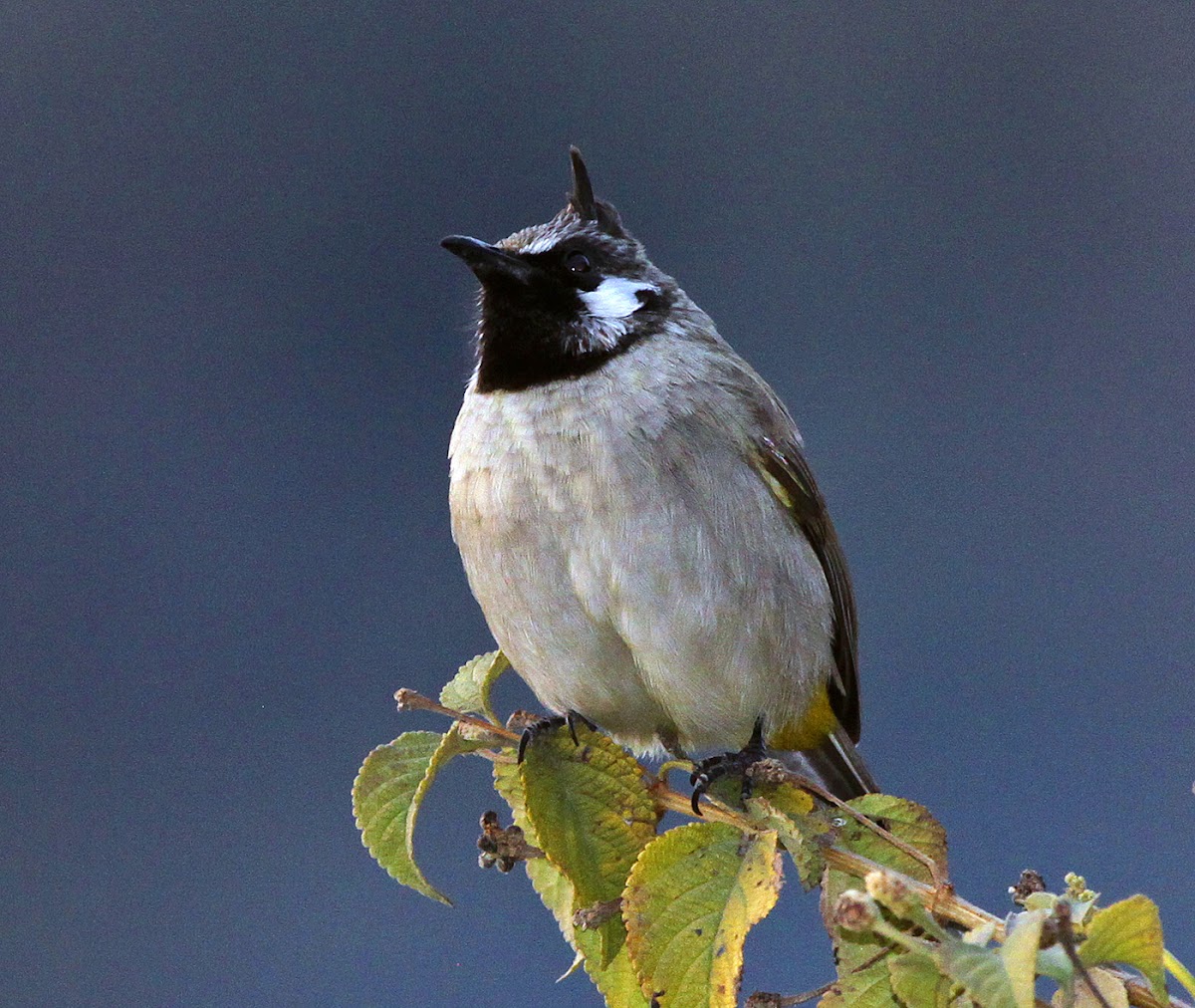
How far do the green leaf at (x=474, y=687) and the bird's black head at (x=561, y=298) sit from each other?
446 mm

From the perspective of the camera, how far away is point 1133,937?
2.02ft

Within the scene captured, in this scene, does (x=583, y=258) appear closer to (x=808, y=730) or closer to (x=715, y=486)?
(x=715, y=486)

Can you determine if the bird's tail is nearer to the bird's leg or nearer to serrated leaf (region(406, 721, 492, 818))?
the bird's leg

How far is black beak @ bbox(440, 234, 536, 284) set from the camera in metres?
1.50

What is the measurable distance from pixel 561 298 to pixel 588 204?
0.61 ft

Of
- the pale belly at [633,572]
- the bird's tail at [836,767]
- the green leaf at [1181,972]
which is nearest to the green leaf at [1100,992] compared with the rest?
the green leaf at [1181,972]

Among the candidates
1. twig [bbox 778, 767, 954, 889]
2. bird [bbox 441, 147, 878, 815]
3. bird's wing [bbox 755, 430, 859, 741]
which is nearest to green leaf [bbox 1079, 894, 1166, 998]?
twig [bbox 778, 767, 954, 889]

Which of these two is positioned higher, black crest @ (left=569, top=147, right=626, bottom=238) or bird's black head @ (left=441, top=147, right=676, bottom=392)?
black crest @ (left=569, top=147, right=626, bottom=238)

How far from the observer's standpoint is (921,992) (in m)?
0.68

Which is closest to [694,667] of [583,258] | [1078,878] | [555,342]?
[555,342]

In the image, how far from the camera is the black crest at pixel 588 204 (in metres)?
1.67

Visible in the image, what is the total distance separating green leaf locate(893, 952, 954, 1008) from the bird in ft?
1.93

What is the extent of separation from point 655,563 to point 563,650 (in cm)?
16

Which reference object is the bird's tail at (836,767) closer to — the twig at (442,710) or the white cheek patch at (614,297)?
the white cheek patch at (614,297)
